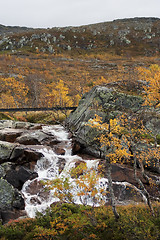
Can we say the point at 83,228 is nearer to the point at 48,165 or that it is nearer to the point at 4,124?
the point at 48,165

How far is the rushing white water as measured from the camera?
1564 centimetres

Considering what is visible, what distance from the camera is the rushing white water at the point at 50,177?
15639mm

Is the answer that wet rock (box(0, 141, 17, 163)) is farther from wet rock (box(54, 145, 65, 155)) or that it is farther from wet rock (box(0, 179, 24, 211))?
wet rock (box(54, 145, 65, 155))

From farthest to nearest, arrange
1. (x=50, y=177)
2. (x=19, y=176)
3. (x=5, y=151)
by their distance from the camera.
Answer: (x=5, y=151), (x=50, y=177), (x=19, y=176)

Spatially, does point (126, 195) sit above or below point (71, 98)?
below

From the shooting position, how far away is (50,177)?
62.6 ft

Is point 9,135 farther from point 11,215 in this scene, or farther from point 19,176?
point 11,215

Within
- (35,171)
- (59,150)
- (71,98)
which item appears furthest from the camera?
(71,98)

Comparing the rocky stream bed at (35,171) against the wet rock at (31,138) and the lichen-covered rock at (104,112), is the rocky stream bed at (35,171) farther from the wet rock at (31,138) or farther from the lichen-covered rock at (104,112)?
the lichen-covered rock at (104,112)

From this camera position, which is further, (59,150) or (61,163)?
(59,150)

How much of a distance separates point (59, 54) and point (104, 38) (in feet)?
225

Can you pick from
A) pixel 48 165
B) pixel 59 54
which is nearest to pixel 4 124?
pixel 48 165

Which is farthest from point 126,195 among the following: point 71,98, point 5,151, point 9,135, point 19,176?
point 71,98

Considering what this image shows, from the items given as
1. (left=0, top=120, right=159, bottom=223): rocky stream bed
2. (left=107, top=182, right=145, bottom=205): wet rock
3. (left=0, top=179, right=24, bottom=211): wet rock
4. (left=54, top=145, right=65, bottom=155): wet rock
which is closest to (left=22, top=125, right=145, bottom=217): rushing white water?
(left=0, top=120, right=159, bottom=223): rocky stream bed
